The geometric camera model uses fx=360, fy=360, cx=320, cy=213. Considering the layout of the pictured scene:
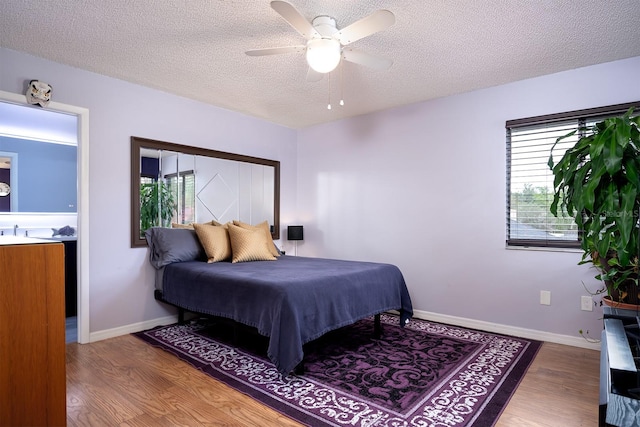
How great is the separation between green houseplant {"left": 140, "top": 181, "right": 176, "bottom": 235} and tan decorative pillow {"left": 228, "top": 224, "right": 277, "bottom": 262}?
2.17 feet

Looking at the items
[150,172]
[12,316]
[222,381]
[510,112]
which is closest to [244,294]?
[222,381]

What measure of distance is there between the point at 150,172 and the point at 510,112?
3.58 m

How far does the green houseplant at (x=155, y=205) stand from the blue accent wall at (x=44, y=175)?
2.41 m

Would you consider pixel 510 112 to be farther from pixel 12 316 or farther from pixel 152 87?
pixel 12 316

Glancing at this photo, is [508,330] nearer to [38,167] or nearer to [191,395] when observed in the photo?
[191,395]

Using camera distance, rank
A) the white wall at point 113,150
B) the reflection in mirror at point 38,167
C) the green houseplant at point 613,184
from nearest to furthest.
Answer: the green houseplant at point 613,184
the white wall at point 113,150
the reflection in mirror at point 38,167

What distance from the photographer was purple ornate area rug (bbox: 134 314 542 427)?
78.9 inches

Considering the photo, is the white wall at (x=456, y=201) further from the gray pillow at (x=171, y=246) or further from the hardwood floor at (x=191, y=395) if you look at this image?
the gray pillow at (x=171, y=246)

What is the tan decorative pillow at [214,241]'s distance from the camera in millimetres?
3582

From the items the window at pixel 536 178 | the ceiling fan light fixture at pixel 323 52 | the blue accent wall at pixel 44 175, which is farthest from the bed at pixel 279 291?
the blue accent wall at pixel 44 175

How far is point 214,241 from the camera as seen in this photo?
3.63 m

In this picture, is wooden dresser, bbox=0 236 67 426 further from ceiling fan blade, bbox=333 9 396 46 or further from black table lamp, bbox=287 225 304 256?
black table lamp, bbox=287 225 304 256

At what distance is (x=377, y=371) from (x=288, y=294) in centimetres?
86

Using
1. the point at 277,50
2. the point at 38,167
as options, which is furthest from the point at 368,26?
the point at 38,167
